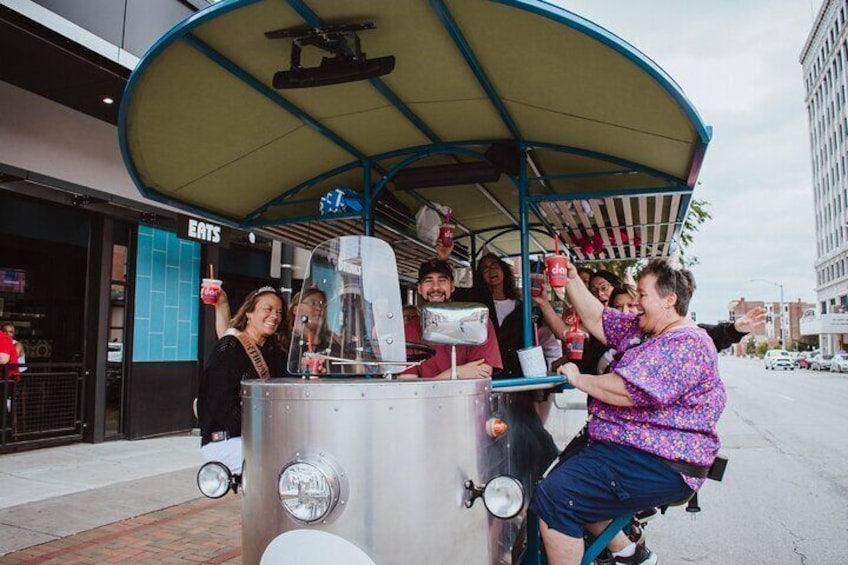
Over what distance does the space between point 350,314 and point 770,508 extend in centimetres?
568

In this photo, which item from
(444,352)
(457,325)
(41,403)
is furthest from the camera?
(41,403)

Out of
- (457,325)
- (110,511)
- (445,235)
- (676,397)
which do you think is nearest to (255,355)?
(457,325)

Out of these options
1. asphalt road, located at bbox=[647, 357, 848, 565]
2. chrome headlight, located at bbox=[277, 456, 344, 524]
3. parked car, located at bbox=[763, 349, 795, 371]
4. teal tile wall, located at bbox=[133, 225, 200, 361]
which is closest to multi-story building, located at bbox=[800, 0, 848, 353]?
parked car, located at bbox=[763, 349, 795, 371]

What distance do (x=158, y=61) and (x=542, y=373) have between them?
8.55 ft

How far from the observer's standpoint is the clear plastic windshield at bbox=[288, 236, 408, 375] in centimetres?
257

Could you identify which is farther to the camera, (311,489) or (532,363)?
(532,363)

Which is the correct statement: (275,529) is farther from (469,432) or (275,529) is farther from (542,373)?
(542,373)

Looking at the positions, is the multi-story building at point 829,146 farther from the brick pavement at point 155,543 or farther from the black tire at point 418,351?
the black tire at point 418,351

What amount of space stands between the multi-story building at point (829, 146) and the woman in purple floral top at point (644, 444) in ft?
229

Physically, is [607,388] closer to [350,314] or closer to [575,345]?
[575,345]

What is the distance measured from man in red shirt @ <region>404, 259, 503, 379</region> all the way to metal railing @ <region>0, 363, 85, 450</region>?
681cm

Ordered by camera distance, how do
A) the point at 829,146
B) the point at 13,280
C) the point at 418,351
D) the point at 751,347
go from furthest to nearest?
the point at 751,347, the point at 829,146, the point at 13,280, the point at 418,351

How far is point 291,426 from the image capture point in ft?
7.22

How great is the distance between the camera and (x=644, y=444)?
8.77 ft
